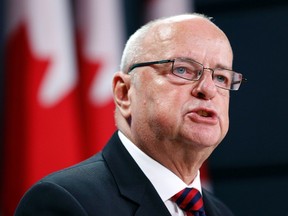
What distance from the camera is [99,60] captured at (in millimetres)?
2766

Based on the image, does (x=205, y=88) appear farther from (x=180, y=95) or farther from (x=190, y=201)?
(x=190, y=201)

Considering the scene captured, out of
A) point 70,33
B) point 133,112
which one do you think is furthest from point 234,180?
point 133,112

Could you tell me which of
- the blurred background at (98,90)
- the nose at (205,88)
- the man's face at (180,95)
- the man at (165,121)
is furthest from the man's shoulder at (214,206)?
the blurred background at (98,90)

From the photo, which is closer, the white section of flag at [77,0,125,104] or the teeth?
the teeth

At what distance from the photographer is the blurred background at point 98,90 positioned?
8.82ft

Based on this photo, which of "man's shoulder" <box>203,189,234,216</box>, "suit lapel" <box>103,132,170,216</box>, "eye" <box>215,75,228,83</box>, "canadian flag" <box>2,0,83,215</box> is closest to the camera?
"suit lapel" <box>103,132,170,216</box>

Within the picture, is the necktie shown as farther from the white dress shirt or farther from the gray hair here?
the gray hair

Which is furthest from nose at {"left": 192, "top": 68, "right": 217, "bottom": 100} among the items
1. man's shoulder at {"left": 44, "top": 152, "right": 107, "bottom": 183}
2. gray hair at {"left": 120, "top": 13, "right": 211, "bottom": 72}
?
man's shoulder at {"left": 44, "top": 152, "right": 107, "bottom": 183}

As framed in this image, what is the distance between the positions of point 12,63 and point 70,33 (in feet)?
0.90

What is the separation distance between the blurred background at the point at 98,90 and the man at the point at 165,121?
105 centimetres

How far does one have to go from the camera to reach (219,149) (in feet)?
9.90

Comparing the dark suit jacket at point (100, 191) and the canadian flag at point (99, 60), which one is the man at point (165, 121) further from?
the canadian flag at point (99, 60)

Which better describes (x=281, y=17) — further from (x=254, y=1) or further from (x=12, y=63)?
(x=12, y=63)

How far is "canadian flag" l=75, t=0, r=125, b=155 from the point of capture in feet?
9.03
